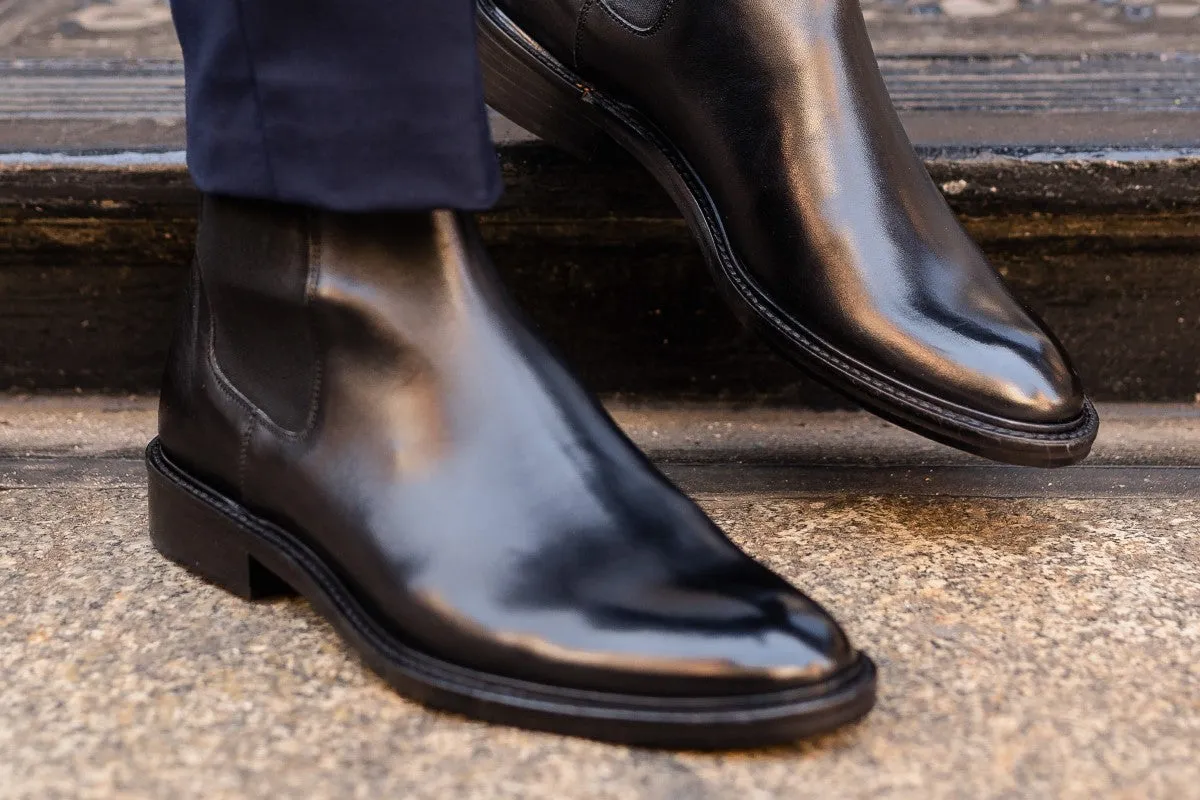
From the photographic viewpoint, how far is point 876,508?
817 millimetres

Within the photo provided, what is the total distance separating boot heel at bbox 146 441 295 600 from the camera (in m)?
0.68

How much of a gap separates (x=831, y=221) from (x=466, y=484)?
33 cm

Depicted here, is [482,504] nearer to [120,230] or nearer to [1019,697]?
[1019,697]

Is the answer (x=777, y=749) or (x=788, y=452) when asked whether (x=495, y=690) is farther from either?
(x=788, y=452)

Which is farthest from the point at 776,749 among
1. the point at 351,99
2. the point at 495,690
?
the point at 351,99

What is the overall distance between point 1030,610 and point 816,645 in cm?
21

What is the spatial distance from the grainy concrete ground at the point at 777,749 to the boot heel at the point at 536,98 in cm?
32

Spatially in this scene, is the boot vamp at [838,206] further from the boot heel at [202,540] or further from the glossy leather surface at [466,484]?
the boot heel at [202,540]

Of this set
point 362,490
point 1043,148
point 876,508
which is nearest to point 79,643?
point 362,490

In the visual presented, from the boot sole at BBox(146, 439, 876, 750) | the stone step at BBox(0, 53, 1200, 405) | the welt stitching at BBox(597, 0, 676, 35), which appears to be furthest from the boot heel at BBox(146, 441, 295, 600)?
the welt stitching at BBox(597, 0, 676, 35)

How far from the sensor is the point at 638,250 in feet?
3.24

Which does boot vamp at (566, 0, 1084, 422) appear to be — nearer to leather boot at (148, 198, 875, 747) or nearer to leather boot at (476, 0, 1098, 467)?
leather boot at (476, 0, 1098, 467)

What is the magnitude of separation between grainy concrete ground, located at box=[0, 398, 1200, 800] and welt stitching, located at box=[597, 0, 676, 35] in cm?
35

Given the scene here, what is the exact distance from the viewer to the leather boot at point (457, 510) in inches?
20.4
